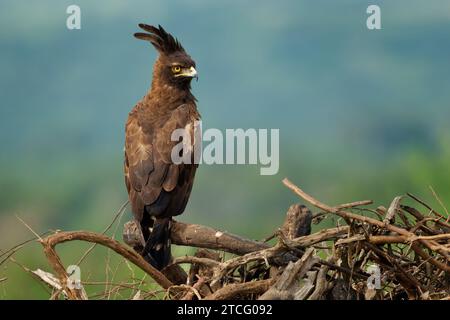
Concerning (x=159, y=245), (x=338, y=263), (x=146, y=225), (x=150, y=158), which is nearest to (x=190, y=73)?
(x=150, y=158)

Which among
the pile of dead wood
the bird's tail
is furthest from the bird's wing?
the pile of dead wood

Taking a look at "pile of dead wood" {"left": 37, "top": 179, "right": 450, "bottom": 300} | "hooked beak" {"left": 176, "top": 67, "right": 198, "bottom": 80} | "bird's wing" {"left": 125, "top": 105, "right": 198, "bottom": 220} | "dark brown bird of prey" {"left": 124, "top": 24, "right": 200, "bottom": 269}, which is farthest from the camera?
"hooked beak" {"left": 176, "top": 67, "right": 198, "bottom": 80}

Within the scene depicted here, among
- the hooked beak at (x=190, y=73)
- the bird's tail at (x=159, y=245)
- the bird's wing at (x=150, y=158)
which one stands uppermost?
the hooked beak at (x=190, y=73)

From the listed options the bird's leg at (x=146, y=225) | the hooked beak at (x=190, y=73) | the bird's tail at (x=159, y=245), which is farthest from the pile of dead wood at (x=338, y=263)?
Result: the hooked beak at (x=190, y=73)

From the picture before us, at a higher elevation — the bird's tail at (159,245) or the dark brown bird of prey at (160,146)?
the dark brown bird of prey at (160,146)

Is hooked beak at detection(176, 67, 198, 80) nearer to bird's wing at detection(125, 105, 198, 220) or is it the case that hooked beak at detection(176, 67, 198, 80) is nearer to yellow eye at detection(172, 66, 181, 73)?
yellow eye at detection(172, 66, 181, 73)

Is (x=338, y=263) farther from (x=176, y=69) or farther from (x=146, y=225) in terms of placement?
(x=176, y=69)

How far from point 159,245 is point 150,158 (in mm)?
840

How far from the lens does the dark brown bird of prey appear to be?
20.6 feet

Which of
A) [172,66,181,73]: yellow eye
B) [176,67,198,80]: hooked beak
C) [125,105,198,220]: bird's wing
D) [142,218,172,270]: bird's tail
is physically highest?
[172,66,181,73]: yellow eye

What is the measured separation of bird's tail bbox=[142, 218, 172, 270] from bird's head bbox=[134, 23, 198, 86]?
1479mm

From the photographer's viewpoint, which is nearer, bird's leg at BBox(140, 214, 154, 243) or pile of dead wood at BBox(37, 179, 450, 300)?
pile of dead wood at BBox(37, 179, 450, 300)

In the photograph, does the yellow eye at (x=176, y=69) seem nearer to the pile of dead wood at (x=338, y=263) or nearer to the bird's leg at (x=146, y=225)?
the bird's leg at (x=146, y=225)

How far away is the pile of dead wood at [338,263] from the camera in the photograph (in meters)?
4.43
